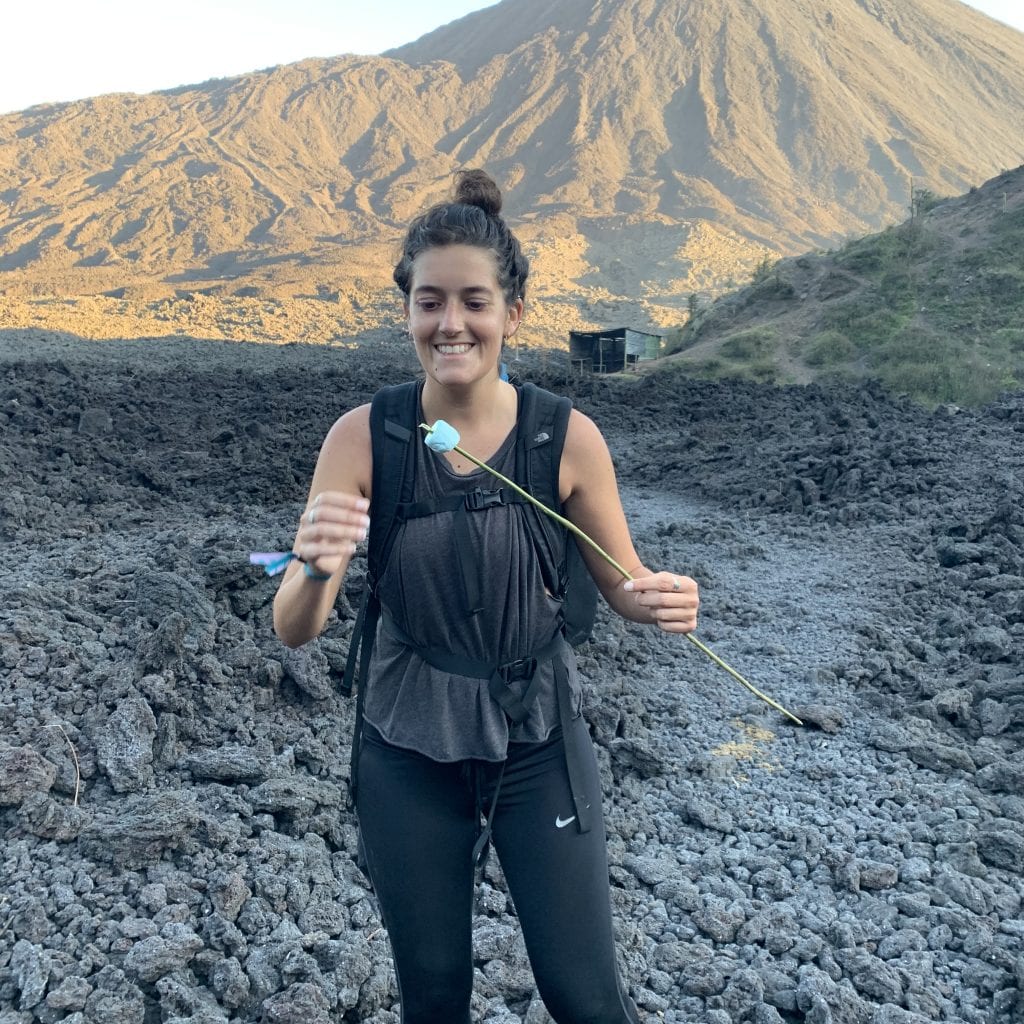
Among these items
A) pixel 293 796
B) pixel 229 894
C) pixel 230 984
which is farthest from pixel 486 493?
pixel 293 796

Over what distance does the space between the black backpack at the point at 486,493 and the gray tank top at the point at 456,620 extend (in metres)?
0.02

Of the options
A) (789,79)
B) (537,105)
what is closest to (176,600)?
(537,105)

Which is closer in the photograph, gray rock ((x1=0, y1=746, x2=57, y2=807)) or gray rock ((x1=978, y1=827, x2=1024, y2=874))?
gray rock ((x1=0, y1=746, x2=57, y2=807))

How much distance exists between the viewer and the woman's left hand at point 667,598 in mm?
1841

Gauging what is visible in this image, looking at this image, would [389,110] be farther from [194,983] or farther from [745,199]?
[194,983]

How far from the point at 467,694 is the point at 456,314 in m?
0.76

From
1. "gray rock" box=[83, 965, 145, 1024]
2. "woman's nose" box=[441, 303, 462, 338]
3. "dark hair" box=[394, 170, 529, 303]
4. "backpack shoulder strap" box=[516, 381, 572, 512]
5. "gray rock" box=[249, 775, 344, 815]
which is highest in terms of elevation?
"dark hair" box=[394, 170, 529, 303]

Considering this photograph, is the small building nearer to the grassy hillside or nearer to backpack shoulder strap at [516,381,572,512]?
the grassy hillside

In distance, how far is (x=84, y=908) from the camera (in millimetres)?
2896

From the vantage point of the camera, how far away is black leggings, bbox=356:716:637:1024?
1777 mm

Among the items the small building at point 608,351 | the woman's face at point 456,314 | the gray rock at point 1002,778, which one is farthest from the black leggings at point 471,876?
the small building at point 608,351

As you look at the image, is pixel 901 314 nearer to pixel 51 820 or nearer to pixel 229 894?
pixel 229 894

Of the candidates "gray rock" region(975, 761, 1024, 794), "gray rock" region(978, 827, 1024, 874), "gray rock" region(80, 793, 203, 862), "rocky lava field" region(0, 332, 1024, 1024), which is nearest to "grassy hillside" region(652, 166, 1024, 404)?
"rocky lava field" region(0, 332, 1024, 1024)

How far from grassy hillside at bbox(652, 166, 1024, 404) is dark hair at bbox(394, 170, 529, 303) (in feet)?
48.5
